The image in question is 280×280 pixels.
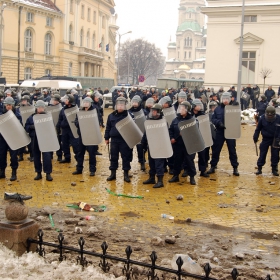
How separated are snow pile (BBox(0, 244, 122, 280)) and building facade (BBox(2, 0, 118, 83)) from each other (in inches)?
1809

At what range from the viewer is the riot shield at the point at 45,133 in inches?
405

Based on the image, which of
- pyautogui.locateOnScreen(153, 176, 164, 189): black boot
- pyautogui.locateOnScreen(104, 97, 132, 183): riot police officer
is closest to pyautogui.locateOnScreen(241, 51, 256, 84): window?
pyautogui.locateOnScreen(104, 97, 132, 183): riot police officer

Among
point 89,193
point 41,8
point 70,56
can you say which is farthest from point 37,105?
point 70,56

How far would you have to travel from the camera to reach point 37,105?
10531 millimetres

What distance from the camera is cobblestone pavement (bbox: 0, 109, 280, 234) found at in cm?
776

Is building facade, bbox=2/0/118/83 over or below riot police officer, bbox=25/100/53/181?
over

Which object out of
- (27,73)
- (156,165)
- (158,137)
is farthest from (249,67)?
(156,165)

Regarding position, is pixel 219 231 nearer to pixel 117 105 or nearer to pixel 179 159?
pixel 179 159

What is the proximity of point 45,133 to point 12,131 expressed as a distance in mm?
679

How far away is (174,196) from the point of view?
9227 mm

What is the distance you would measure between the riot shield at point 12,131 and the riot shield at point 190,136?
3.31 metres

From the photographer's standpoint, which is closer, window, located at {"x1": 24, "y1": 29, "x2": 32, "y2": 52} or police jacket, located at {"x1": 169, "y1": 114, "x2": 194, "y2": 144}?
police jacket, located at {"x1": 169, "y1": 114, "x2": 194, "y2": 144}

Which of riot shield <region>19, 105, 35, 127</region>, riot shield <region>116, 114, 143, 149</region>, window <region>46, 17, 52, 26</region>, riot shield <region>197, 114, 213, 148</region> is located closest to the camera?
riot shield <region>116, 114, 143, 149</region>

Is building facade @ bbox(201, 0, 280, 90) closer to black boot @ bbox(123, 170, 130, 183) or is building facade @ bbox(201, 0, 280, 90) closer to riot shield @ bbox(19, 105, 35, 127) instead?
riot shield @ bbox(19, 105, 35, 127)
